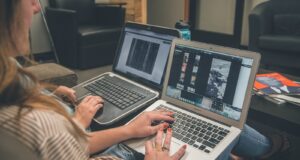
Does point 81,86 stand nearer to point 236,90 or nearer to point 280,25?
point 236,90

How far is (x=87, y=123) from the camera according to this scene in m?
0.90

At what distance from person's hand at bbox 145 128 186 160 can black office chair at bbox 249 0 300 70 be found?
245 centimetres

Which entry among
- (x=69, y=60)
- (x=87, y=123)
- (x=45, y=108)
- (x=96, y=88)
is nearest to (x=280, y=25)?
(x=69, y=60)

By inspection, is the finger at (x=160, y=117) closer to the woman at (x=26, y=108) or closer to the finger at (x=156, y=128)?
the finger at (x=156, y=128)

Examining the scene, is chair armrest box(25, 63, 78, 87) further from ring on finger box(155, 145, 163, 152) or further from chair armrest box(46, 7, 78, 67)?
chair armrest box(46, 7, 78, 67)

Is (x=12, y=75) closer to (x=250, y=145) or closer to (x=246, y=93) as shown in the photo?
(x=246, y=93)

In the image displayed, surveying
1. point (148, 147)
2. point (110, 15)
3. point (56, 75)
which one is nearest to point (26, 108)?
point (148, 147)

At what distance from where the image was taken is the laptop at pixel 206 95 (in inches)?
30.7

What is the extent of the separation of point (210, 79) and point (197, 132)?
162mm

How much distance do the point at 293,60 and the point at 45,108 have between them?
2863 millimetres

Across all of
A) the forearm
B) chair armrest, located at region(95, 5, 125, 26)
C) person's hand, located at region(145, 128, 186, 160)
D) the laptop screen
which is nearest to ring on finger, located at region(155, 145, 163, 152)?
person's hand, located at region(145, 128, 186, 160)

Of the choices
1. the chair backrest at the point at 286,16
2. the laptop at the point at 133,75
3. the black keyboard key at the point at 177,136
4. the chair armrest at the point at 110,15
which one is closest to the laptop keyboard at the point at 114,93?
the laptop at the point at 133,75

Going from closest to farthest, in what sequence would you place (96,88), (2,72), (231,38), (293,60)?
(2,72) → (96,88) → (293,60) → (231,38)

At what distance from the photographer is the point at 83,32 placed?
311cm
